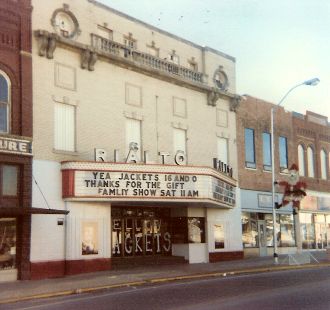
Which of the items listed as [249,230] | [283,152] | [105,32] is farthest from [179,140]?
[283,152]

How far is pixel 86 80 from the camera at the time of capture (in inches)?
1026

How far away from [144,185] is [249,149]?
41.7ft

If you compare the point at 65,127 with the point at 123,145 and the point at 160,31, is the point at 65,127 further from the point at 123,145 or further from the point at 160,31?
the point at 160,31

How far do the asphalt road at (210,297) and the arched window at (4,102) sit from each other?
27.7 ft

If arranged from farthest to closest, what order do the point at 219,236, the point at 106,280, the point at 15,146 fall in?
1. the point at 219,236
2. the point at 15,146
3. the point at 106,280

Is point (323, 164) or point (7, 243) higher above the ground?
point (323, 164)

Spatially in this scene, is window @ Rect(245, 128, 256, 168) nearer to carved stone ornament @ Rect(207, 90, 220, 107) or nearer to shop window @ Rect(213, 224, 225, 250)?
carved stone ornament @ Rect(207, 90, 220, 107)

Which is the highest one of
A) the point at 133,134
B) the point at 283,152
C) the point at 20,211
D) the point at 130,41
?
the point at 130,41

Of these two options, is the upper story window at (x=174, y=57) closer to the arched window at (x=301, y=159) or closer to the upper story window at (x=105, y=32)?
the upper story window at (x=105, y=32)

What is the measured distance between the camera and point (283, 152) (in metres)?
40.0

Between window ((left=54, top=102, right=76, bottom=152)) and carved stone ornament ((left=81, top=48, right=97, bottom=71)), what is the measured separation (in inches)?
80.9

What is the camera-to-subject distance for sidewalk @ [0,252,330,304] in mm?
17828

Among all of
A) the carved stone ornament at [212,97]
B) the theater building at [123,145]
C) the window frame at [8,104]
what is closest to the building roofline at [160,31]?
the theater building at [123,145]

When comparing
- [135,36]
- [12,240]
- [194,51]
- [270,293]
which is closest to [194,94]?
[194,51]
